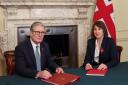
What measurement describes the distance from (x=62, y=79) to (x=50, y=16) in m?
2.28

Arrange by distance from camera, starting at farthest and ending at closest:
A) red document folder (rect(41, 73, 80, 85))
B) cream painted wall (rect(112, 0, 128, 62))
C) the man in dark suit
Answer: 1. cream painted wall (rect(112, 0, 128, 62))
2. the man in dark suit
3. red document folder (rect(41, 73, 80, 85))

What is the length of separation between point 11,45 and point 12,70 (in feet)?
4.00

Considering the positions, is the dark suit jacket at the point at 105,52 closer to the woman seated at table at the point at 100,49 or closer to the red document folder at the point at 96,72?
the woman seated at table at the point at 100,49

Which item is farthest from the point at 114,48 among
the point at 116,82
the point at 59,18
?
the point at 59,18

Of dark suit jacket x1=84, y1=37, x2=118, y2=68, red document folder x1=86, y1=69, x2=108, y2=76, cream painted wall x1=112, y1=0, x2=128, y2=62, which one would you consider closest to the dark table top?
red document folder x1=86, y1=69, x2=108, y2=76

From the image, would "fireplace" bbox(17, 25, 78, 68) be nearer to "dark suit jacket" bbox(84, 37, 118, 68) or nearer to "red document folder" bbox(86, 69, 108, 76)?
"dark suit jacket" bbox(84, 37, 118, 68)

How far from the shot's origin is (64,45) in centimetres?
461

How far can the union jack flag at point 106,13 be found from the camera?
427 cm

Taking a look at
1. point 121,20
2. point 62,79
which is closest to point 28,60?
point 62,79

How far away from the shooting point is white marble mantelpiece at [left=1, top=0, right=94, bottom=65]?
13.3 ft

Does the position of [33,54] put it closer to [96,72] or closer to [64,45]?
[96,72]

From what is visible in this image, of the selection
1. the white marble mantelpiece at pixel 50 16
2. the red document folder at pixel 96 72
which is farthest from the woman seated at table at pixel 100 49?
the white marble mantelpiece at pixel 50 16

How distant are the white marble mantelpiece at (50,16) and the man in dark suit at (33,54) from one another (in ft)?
4.93

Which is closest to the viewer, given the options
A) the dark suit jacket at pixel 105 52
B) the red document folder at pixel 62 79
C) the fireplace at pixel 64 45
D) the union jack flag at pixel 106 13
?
the red document folder at pixel 62 79
